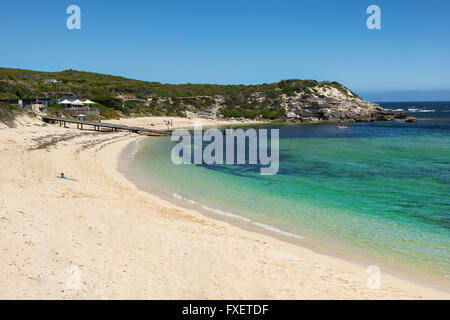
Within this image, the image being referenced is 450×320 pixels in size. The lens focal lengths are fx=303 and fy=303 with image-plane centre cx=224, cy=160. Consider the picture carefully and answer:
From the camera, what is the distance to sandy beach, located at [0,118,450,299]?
22.8ft

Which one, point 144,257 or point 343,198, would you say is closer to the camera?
point 144,257

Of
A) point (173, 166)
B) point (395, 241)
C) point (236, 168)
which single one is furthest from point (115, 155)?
point (395, 241)

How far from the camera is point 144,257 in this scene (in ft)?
27.7

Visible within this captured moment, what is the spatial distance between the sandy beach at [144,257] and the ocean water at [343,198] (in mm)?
1797

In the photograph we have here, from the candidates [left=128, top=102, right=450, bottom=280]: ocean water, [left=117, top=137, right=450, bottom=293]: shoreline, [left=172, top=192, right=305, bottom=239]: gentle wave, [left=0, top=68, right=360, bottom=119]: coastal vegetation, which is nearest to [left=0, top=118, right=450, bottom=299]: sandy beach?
[left=117, top=137, right=450, bottom=293]: shoreline

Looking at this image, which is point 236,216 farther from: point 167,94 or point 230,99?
point 230,99

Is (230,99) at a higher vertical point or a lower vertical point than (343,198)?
higher

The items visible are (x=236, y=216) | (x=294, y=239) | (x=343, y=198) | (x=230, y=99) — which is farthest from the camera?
(x=230, y=99)

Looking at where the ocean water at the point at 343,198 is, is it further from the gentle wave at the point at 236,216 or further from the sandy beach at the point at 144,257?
the sandy beach at the point at 144,257

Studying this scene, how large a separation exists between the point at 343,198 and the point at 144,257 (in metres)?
11.9

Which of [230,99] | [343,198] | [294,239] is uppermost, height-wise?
[230,99]

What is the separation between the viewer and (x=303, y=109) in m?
89.4

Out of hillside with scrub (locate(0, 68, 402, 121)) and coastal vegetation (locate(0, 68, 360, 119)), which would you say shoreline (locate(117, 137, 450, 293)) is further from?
hillside with scrub (locate(0, 68, 402, 121))

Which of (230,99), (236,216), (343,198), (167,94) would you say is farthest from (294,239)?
(230,99)
